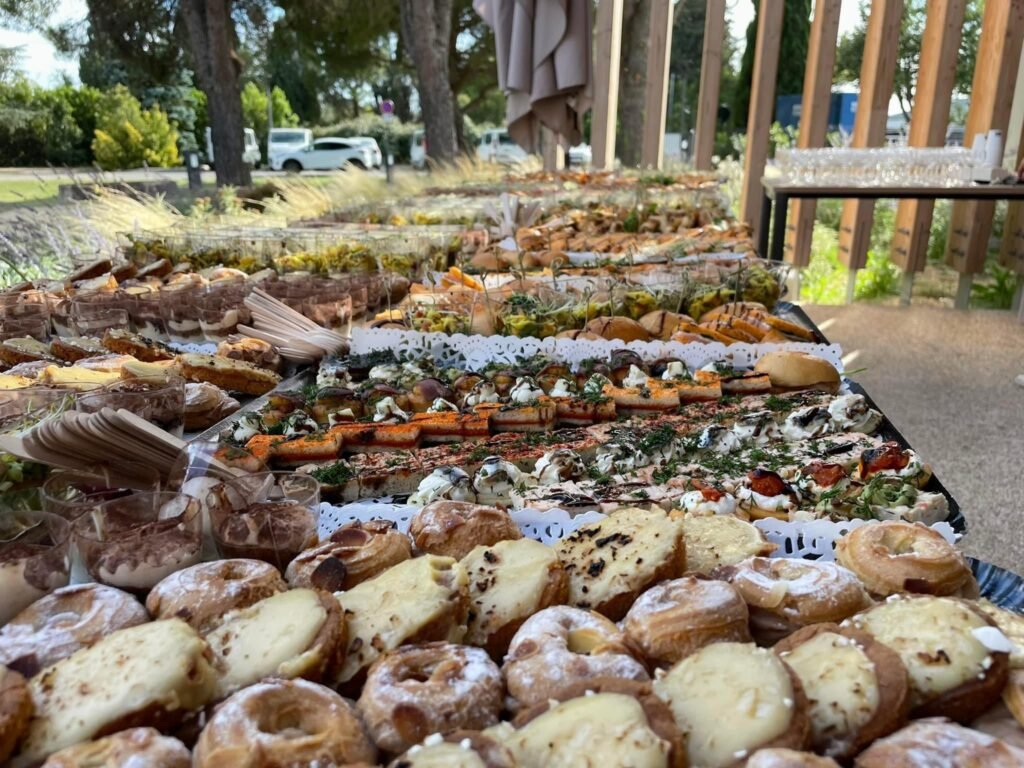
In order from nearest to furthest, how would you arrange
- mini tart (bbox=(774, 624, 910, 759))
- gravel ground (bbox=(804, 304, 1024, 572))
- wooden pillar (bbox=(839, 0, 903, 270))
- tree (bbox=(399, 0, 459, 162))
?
1. mini tart (bbox=(774, 624, 910, 759))
2. gravel ground (bbox=(804, 304, 1024, 572))
3. wooden pillar (bbox=(839, 0, 903, 270))
4. tree (bbox=(399, 0, 459, 162))

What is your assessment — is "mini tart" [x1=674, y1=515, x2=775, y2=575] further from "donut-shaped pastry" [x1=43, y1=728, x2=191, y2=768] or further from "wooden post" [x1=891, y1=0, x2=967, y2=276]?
"wooden post" [x1=891, y1=0, x2=967, y2=276]

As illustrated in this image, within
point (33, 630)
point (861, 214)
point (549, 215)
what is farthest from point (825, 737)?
point (861, 214)

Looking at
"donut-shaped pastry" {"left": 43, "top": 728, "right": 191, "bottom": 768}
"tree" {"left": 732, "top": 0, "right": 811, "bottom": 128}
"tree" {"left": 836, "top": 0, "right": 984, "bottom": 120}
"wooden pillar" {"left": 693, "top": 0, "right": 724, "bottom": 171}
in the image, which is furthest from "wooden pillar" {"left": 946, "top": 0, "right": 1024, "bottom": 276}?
"tree" {"left": 732, "top": 0, "right": 811, "bottom": 128}

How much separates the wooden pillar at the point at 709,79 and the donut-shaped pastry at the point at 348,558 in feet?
27.1

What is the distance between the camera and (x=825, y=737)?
93 centimetres

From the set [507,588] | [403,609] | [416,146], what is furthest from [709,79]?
[416,146]

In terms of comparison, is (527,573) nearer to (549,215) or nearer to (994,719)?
(994,719)

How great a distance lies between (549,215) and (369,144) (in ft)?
70.5

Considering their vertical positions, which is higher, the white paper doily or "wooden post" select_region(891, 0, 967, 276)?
"wooden post" select_region(891, 0, 967, 276)

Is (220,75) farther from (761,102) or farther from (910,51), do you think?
(910,51)

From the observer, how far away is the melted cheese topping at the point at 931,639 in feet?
3.25

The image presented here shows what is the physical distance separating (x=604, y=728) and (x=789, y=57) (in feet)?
72.2

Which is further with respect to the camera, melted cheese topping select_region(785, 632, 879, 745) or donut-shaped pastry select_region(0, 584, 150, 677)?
donut-shaped pastry select_region(0, 584, 150, 677)

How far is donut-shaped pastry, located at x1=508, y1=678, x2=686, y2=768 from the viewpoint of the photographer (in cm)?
82
